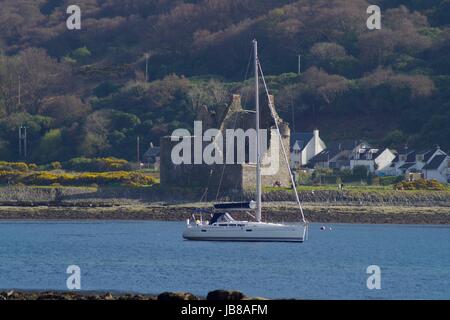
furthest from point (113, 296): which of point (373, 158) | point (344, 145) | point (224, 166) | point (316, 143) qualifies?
point (316, 143)

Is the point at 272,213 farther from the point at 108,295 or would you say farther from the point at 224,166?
the point at 108,295

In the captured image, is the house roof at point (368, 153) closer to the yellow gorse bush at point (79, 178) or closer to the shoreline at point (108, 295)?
the yellow gorse bush at point (79, 178)

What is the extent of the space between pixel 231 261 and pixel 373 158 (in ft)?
100

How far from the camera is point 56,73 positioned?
357 ft

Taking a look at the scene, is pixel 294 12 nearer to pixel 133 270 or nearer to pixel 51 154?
pixel 51 154

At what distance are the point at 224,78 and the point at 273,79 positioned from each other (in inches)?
326

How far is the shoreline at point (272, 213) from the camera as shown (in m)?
58.2

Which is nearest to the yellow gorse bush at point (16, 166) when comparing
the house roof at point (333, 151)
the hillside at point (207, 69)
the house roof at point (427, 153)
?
the hillside at point (207, 69)

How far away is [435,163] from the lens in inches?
2758

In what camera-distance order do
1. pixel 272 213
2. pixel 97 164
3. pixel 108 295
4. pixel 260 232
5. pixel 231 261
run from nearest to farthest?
1. pixel 108 295
2. pixel 231 261
3. pixel 260 232
4. pixel 272 213
5. pixel 97 164

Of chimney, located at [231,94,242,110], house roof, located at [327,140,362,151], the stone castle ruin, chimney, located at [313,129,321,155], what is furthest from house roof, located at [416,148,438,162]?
chimney, located at [231,94,242,110]

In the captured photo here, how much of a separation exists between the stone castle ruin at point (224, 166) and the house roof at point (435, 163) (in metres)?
→ 8.81

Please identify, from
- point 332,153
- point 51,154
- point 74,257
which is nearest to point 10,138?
point 51,154

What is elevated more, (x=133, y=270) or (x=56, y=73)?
(x=56, y=73)
